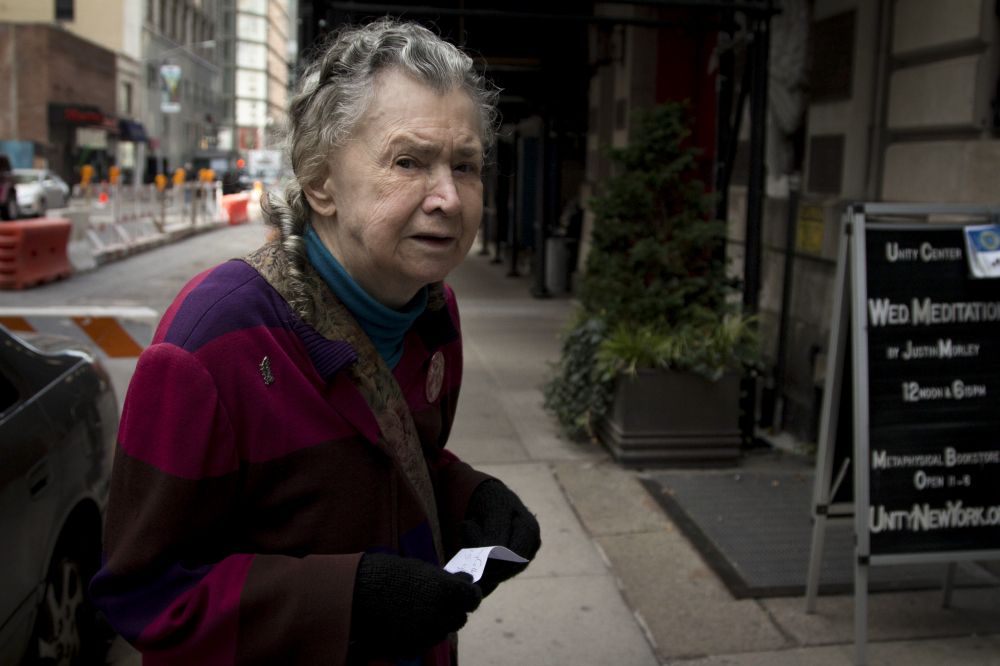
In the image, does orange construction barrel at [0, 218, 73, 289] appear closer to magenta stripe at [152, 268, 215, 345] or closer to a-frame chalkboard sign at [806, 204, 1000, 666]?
a-frame chalkboard sign at [806, 204, 1000, 666]

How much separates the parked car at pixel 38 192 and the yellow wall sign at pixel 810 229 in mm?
23045

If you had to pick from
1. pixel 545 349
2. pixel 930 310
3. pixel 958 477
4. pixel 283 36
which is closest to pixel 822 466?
pixel 958 477

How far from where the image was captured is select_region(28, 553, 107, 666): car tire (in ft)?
9.48

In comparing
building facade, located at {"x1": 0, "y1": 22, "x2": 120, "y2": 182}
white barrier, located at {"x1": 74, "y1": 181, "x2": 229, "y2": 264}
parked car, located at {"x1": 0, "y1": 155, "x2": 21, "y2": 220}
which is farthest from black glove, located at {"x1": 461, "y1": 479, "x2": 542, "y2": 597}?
building facade, located at {"x1": 0, "y1": 22, "x2": 120, "y2": 182}

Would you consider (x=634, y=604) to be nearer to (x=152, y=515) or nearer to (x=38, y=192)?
(x=152, y=515)

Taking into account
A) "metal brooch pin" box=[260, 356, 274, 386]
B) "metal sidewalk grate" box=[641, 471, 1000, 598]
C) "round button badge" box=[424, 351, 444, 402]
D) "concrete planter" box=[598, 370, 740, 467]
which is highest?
"metal brooch pin" box=[260, 356, 274, 386]

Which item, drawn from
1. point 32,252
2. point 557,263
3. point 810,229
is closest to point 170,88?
point 32,252

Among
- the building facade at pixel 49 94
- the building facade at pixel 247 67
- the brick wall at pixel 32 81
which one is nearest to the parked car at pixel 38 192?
the building facade at pixel 49 94

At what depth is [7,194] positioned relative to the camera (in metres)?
21.8

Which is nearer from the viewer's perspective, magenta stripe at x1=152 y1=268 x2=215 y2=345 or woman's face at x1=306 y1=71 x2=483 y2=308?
magenta stripe at x1=152 y1=268 x2=215 y2=345

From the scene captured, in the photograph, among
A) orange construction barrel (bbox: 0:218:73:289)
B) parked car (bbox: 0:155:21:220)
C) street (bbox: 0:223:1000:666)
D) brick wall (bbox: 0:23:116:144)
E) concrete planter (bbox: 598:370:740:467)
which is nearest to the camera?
street (bbox: 0:223:1000:666)

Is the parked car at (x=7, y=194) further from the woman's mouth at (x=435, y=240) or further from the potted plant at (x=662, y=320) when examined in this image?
the woman's mouth at (x=435, y=240)

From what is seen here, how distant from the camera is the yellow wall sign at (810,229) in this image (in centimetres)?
584

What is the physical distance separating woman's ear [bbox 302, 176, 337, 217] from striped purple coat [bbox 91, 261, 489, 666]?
182 millimetres
